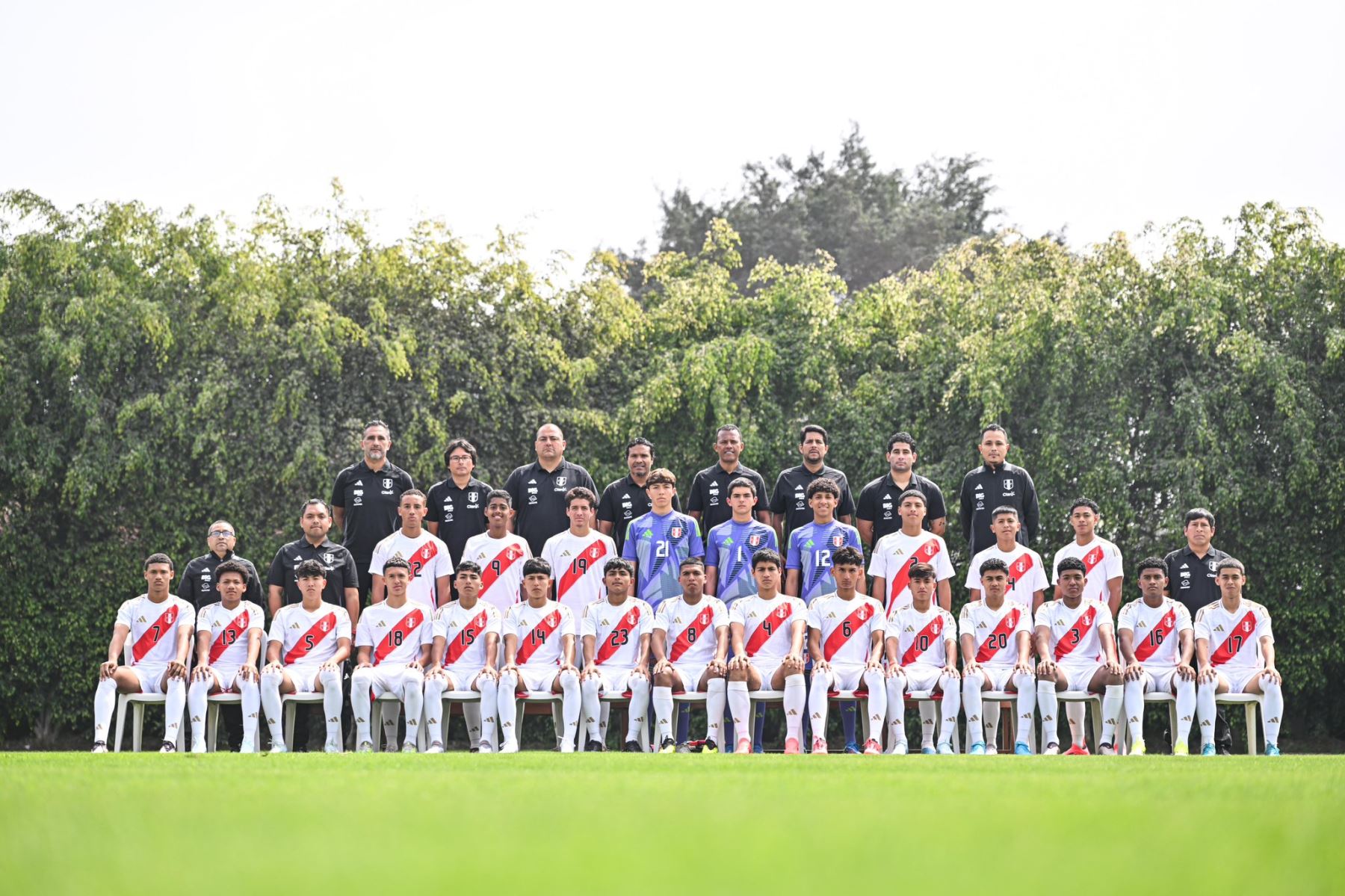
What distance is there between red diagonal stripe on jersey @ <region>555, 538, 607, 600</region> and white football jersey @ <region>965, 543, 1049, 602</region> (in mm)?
2562

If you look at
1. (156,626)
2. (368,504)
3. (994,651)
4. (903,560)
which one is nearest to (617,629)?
(903,560)

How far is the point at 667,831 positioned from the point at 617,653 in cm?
615

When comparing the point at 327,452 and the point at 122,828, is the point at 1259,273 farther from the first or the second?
the point at 122,828

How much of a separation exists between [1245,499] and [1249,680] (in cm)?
398

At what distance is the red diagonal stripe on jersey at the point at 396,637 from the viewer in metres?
10.2

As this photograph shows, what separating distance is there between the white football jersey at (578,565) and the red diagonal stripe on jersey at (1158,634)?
12.0ft

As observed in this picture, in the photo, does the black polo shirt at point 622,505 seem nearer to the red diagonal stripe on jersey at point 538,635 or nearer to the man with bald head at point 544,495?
the man with bald head at point 544,495

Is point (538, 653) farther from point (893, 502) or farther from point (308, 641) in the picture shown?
point (893, 502)

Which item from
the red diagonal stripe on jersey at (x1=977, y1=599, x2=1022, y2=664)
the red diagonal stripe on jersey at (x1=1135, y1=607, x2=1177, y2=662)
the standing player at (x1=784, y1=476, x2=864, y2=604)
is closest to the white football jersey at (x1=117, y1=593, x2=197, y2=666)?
the standing player at (x1=784, y1=476, x2=864, y2=604)

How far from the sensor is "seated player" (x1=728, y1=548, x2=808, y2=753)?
9445 mm

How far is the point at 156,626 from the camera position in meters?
10.4

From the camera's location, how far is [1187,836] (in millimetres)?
3809

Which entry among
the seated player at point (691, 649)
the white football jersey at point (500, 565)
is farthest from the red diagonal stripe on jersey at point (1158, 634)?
the white football jersey at point (500, 565)

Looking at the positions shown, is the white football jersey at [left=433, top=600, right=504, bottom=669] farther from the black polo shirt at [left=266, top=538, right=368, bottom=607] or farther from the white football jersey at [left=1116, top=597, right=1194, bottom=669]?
the white football jersey at [left=1116, top=597, right=1194, bottom=669]
